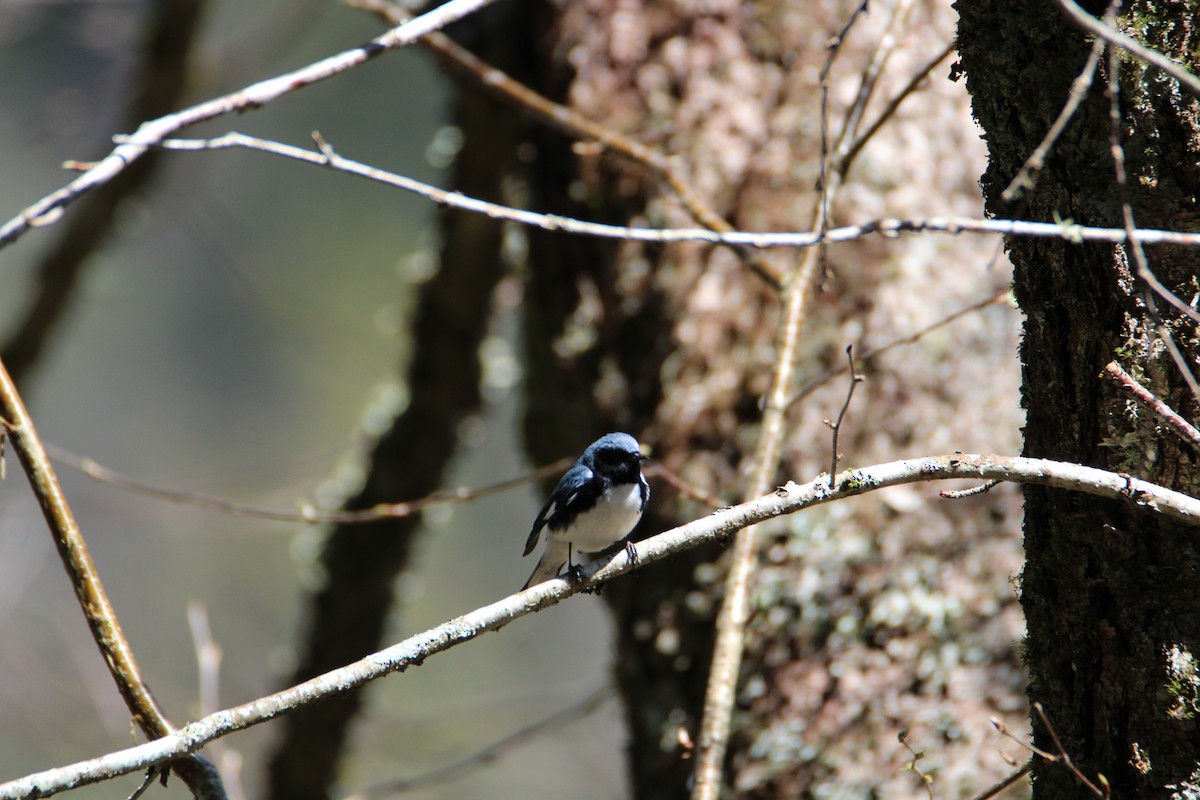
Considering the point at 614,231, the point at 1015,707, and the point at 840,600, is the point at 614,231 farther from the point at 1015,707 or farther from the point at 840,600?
the point at 1015,707

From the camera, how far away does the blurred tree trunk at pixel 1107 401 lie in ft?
5.20

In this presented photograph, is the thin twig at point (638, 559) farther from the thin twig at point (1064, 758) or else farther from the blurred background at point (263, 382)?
the blurred background at point (263, 382)

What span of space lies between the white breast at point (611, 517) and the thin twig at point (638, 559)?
883 millimetres

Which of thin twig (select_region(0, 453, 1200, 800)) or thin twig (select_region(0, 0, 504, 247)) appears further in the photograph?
thin twig (select_region(0, 0, 504, 247))

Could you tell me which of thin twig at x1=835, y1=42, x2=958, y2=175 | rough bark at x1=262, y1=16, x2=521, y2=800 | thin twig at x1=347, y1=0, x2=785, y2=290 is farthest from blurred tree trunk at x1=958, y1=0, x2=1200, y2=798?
rough bark at x1=262, y1=16, x2=521, y2=800

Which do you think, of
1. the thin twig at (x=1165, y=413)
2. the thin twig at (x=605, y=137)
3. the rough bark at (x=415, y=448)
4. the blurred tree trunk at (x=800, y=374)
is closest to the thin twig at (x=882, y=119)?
the blurred tree trunk at (x=800, y=374)

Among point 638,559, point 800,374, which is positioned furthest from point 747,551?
point 638,559

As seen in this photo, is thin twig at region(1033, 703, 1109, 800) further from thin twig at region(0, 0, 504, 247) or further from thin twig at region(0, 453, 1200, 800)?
thin twig at region(0, 0, 504, 247)

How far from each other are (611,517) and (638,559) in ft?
3.05

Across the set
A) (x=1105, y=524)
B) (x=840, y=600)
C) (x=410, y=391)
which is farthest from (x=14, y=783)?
(x=410, y=391)

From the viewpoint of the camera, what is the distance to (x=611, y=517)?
2533 millimetres

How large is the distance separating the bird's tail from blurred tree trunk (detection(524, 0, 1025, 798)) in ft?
0.89

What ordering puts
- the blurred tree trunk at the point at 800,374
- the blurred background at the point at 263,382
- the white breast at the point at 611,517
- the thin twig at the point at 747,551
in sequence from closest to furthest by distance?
the thin twig at the point at 747,551 → the white breast at the point at 611,517 → the blurred tree trunk at the point at 800,374 → the blurred background at the point at 263,382

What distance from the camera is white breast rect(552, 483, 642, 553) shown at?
2.52m
